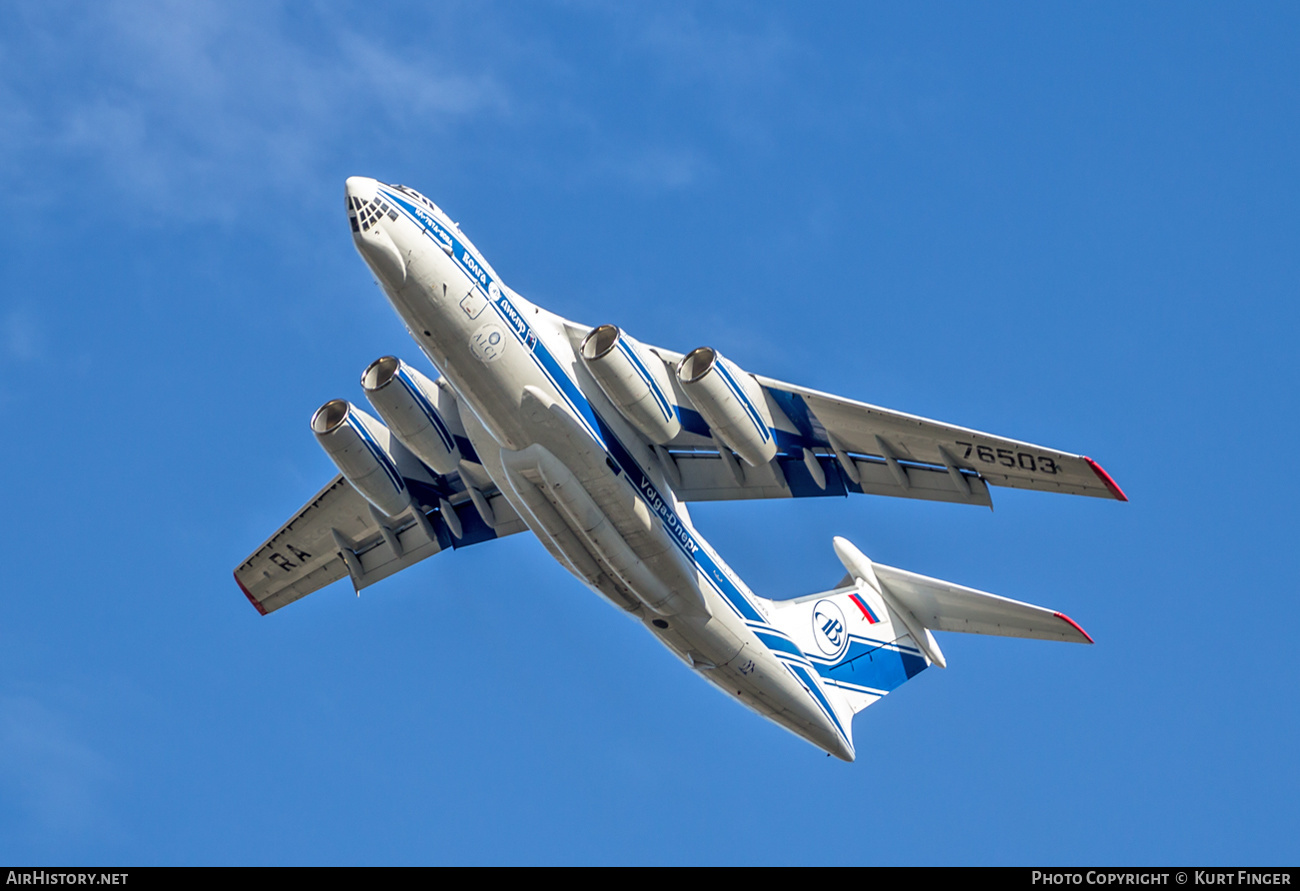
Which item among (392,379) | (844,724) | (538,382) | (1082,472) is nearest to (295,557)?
(392,379)

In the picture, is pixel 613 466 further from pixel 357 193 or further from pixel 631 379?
pixel 357 193

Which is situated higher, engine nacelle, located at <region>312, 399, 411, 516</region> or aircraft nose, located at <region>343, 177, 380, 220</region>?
aircraft nose, located at <region>343, 177, 380, 220</region>

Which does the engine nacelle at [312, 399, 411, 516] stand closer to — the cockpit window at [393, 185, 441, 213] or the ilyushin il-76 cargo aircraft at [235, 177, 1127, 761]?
the ilyushin il-76 cargo aircraft at [235, 177, 1127, 761]

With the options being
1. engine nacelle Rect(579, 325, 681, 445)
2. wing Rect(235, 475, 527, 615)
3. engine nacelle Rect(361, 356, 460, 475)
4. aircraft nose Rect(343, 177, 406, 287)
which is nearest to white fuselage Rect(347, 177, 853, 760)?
aircraft nose Rect(343, 177, 406, 287)

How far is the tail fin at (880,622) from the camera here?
51.1 feet

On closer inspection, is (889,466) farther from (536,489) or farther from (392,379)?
(392,379)

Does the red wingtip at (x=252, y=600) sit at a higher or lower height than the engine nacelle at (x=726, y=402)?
lower

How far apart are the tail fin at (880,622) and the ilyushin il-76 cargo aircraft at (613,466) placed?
1.6 inches

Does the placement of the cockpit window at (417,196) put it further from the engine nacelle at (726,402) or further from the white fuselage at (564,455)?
the engine nacelle at (726,402)

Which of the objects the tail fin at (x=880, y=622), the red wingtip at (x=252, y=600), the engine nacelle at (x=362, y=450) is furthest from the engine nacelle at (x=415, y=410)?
the tail fin at (x=880, y=622)

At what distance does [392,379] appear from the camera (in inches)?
516

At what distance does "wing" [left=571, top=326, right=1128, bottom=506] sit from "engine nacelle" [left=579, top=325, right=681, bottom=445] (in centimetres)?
38

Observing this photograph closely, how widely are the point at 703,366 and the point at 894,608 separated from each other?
549 centimetres

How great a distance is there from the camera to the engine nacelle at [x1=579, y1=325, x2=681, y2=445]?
12.7 meters
